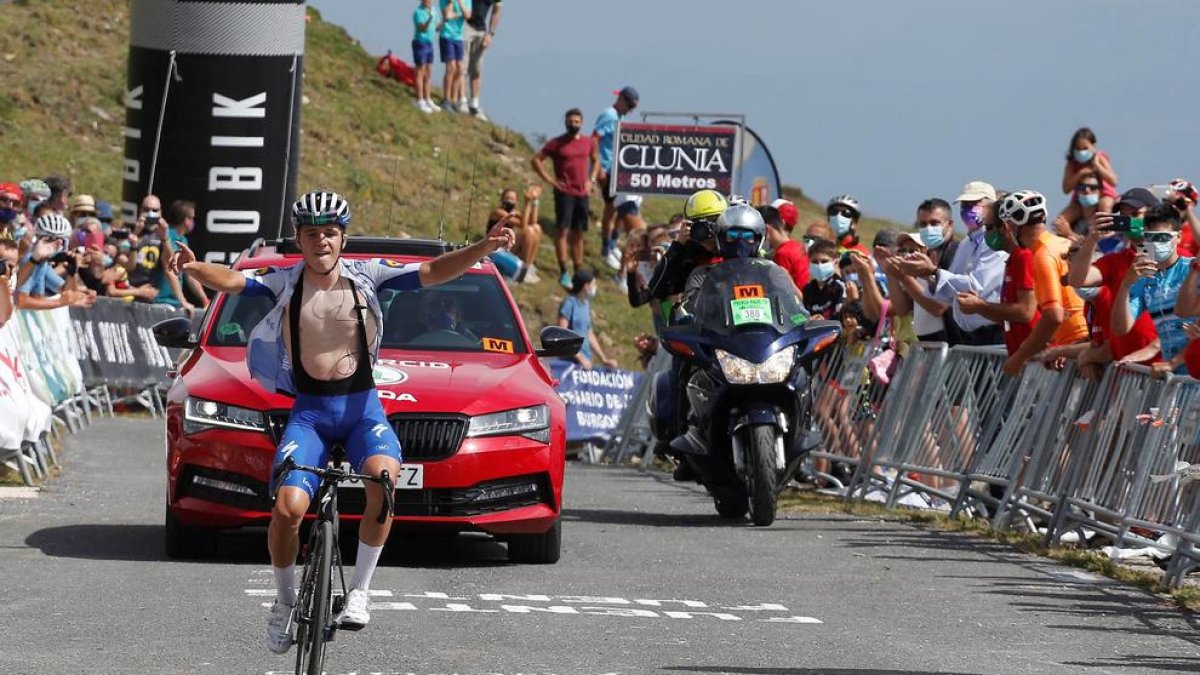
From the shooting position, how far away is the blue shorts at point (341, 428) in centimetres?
910

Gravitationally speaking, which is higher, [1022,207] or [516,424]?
[1022,207]

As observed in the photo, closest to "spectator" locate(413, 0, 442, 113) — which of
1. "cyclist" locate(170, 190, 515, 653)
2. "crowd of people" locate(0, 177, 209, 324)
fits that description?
"crowd of people" locate(0, 177, 209, 324)

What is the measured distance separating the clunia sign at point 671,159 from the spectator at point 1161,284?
1612cm

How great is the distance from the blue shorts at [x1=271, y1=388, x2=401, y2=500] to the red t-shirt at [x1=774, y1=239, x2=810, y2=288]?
30.6 feet

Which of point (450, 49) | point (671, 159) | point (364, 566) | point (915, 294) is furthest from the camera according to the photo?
point (450, 49)

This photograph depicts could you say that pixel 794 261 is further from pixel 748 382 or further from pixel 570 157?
pixel 570 157

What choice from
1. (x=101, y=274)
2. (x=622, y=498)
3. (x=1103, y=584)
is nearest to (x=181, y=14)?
(x=101, y=274)

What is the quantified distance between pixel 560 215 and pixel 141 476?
15191mm

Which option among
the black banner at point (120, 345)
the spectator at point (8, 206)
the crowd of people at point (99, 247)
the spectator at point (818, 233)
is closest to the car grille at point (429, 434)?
the spectator at point (8, 206)

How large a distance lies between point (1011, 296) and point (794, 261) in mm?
3540

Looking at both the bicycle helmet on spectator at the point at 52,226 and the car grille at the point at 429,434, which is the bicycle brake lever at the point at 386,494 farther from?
the bicycle helmet on spectator at the point at 52,226

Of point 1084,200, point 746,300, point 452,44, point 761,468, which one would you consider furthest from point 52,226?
point 452,44

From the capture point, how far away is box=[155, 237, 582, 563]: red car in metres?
12.2

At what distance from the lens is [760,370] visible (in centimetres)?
1489
